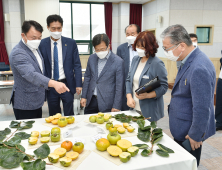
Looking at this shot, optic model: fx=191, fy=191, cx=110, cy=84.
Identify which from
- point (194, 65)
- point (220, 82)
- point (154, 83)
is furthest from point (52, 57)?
point (220, 82)

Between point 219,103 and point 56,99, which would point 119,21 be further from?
point 56,99

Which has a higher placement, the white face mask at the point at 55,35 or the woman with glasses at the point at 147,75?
the white face mask at the point at 55,35

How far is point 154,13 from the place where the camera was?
7.58 m

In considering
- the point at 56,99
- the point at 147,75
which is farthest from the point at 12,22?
the point at 147,75

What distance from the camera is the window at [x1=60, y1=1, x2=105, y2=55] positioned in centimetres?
803

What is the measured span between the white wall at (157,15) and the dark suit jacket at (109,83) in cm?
458

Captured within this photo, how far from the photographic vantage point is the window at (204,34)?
7000 millimetres

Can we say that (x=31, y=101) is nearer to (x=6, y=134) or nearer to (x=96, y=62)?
(x=6, y=134)

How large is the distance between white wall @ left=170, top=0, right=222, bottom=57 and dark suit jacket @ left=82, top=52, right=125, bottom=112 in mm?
5352

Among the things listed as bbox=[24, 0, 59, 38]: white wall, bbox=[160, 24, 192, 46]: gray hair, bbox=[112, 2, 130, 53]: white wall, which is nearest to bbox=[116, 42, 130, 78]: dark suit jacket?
bbox=[160, 24, 192, 46]: gray hair

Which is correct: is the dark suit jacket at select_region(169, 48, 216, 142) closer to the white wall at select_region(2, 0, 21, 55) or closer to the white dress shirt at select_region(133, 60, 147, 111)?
the white dress shirt at select_region(133, 60, 147, 111)

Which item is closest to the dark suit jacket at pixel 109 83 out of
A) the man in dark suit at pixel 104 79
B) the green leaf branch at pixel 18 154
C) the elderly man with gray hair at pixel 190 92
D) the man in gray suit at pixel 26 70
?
the man in dark suit at pixel 104 79

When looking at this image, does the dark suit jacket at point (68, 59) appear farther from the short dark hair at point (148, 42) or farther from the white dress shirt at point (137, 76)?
the short dark hair at point (148, 42)

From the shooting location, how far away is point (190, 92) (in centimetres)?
133
